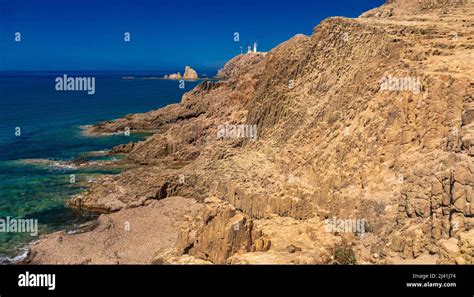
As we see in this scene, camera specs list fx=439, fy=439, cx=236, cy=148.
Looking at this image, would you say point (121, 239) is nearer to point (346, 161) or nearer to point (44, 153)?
point (346, 161)

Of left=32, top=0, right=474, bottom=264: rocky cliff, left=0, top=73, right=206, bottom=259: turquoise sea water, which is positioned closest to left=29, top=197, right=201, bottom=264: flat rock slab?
left=32, top=0, right=474, bottom=264: rocky cliff

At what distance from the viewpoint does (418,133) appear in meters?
25.3

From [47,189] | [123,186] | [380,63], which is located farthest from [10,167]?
[380,63]

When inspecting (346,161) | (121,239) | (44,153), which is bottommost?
(121,239)

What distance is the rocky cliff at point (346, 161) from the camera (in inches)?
855

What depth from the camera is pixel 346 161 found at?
28.9 meters

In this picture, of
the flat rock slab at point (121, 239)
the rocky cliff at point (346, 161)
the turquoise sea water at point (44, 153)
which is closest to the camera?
→ the rocky cliff at point (346, 161)

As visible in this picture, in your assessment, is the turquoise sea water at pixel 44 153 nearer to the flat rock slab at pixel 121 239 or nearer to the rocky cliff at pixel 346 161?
the flat rock slab at pixel 121 239

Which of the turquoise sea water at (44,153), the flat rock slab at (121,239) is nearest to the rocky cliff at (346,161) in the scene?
the flat rock slab at (121,239)

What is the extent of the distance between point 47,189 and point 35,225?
33.4ft

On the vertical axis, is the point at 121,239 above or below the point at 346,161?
below

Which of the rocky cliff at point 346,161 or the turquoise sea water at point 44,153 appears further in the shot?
the turquoise sea water at point 44,153

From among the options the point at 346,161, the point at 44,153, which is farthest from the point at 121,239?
the point at 44,153

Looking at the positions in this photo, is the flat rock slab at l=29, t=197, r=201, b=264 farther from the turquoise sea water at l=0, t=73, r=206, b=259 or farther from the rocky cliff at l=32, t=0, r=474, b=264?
the turquoise sea water at l=0, t=73, r=206, b=259
